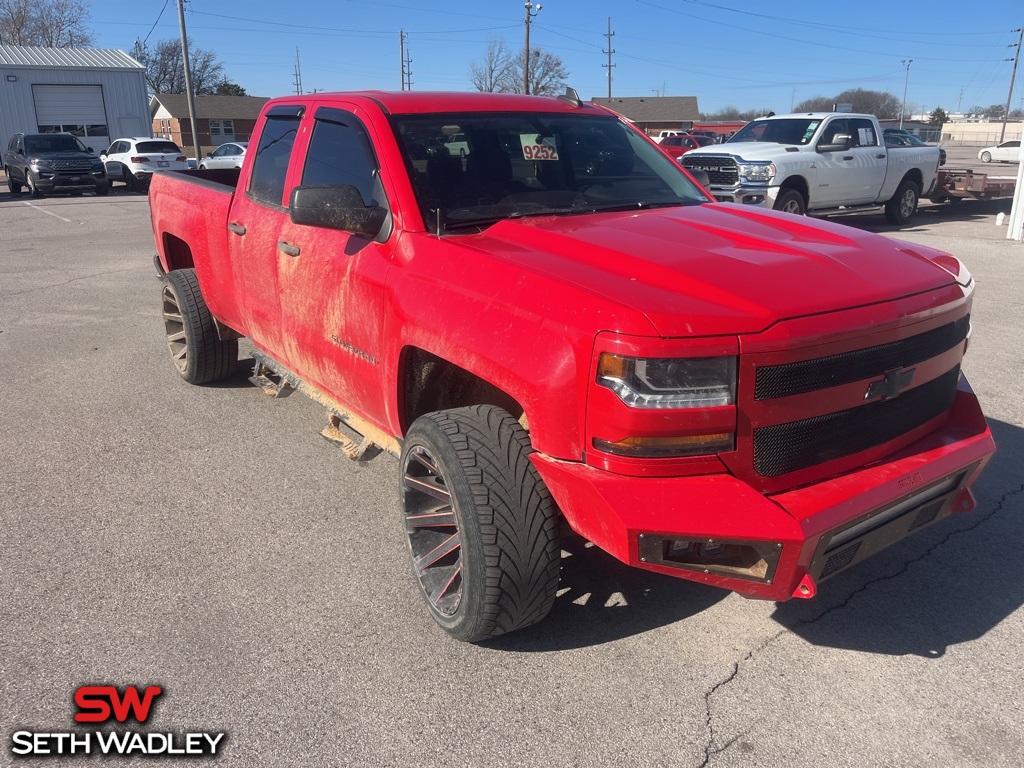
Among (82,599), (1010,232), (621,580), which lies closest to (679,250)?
(621,580)

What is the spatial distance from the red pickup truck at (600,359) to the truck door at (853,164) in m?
11.4

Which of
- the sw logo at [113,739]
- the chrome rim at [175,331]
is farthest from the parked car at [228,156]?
the sw logo at [113,739]

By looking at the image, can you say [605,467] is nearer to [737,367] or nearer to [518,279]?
[737,367]

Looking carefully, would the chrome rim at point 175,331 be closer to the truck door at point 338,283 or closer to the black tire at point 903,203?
the truck door at point 338,283

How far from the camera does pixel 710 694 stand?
2719mm

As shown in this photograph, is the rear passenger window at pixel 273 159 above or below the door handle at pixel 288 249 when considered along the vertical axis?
above

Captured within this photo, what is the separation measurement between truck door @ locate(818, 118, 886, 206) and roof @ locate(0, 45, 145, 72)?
113 ft

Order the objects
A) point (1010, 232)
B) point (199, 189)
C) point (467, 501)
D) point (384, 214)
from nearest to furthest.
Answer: point (467, 501), point (384, 214), point (199, 189), point (1010, 232)

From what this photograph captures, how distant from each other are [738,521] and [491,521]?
2.57 feet

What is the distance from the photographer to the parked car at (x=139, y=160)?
88.3 feet

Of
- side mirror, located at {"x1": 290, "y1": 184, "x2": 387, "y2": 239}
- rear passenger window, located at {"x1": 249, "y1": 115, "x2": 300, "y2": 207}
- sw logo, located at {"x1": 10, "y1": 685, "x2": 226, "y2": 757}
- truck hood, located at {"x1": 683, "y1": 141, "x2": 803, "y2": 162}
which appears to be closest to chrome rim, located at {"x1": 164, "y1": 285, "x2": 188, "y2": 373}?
rear passenger window, located at {"x1": 249, "y1": 115, "x2": 300, "y2": 207}

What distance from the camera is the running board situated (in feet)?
12.0

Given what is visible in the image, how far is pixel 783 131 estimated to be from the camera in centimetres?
1430

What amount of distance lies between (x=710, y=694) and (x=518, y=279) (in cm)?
156
